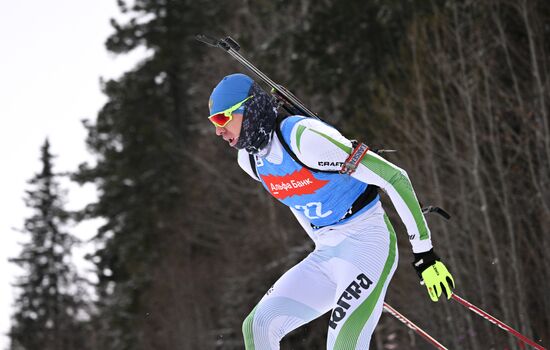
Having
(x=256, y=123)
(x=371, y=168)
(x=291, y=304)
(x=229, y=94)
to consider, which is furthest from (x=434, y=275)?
(x=229, y=94)

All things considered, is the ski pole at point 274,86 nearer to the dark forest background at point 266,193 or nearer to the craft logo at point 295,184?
the craft logo at point 295,184

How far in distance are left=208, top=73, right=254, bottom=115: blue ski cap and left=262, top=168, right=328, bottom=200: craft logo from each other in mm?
399

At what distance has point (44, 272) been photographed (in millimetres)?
37250

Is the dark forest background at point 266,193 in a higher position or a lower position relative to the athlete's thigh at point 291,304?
higher

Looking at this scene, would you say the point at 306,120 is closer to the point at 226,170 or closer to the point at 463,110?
the point at 463,110

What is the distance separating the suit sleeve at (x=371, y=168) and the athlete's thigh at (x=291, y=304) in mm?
558

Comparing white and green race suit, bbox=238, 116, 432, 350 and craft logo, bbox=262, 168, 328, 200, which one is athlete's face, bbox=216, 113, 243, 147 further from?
craft logo, bbox=262, 168, 328, 200

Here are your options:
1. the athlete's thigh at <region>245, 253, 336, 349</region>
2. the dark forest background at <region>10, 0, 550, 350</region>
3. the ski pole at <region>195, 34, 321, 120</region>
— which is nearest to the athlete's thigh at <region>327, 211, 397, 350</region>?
the athlete's thigh at <region>245, 253, 336, 349</region>

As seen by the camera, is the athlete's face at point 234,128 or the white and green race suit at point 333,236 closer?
the white and green race suit at point 333,236

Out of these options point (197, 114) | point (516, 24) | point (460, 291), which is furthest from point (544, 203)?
point (197, 114)

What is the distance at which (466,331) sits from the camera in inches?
444

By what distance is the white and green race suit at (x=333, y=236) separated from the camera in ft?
13.0

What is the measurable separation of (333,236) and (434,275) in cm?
60

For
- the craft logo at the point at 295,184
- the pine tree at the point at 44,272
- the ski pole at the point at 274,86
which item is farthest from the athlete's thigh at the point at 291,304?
the pine tree at the point at 44,272
